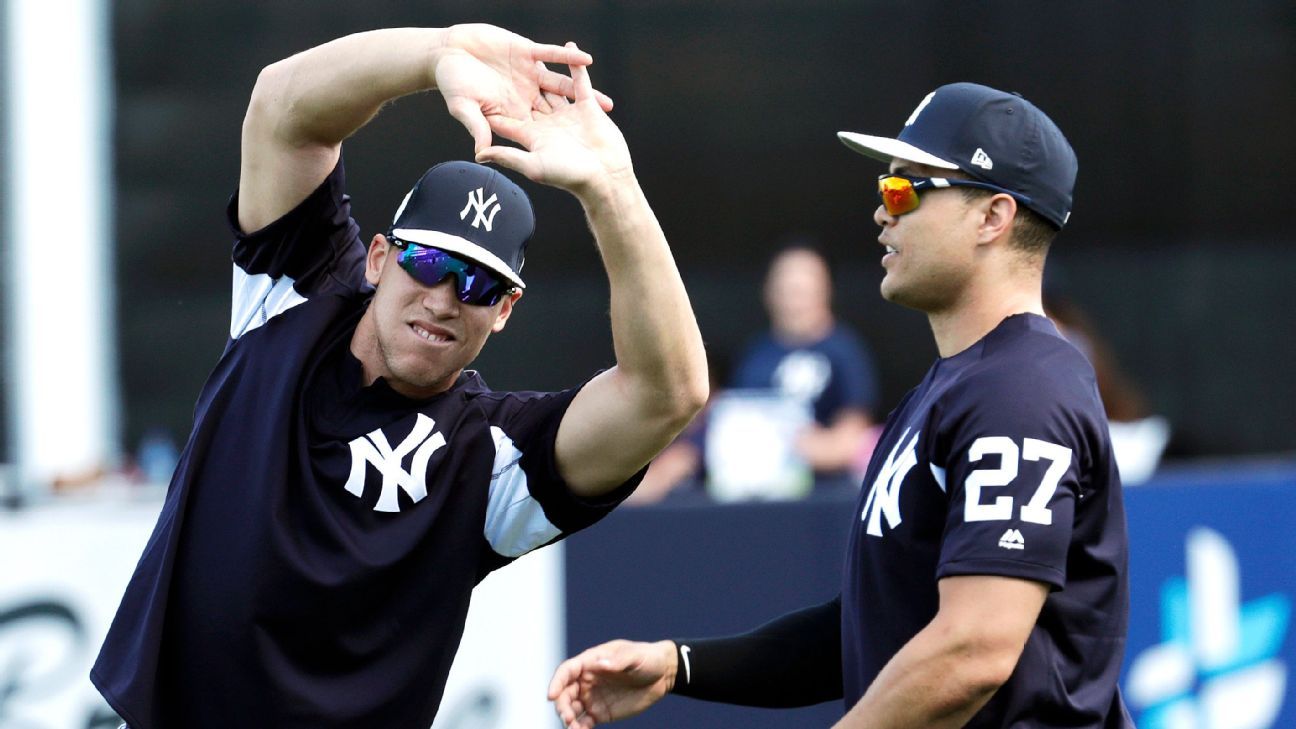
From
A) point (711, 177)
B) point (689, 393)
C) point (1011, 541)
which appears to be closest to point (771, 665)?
point (689, 393)

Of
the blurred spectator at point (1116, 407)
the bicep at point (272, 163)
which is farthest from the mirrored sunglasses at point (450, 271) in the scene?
the blurred spectator at point (1116, 407)

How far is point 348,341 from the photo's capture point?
11.8 feet

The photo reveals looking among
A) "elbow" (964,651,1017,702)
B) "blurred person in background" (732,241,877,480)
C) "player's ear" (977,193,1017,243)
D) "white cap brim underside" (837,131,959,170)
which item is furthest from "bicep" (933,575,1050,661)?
"blurred person in background" (732,241,877,480)

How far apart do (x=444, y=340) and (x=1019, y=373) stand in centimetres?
109

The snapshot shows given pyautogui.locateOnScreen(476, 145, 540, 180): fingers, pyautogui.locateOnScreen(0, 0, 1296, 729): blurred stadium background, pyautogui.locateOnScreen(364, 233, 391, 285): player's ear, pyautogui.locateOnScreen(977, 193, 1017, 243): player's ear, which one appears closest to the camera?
pyautogui.locateOnScreen(476, 145, 540, 180): fingers

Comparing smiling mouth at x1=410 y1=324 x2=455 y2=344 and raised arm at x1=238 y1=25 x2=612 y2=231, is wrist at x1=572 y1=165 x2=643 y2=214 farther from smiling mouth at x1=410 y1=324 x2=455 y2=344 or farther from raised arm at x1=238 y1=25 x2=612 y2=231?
smiling mouth at x1=410 y1=324 x2=455 y2=344

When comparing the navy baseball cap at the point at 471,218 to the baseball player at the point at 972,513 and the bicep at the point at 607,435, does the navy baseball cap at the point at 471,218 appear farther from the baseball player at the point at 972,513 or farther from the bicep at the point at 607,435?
the baseball player at the point at 972,513

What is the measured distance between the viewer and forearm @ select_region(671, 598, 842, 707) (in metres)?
3.70

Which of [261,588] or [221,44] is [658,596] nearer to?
[261,588]

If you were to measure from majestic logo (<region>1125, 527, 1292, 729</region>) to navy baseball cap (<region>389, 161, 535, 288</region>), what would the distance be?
3.60 m

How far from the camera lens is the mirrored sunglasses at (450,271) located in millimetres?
3412

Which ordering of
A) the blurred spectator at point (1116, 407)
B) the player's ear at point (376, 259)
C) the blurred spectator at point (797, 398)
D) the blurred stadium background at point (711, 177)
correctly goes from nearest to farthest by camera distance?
the player's ear at point (376, 259)
the blurred spectator at point (1116, 407)
the blurred spectator at point (797, 398)
the blurred stadium background at point (711, 177)

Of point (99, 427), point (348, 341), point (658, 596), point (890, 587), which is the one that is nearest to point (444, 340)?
point (348, 341)

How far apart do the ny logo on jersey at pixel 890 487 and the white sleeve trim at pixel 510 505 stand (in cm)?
63
